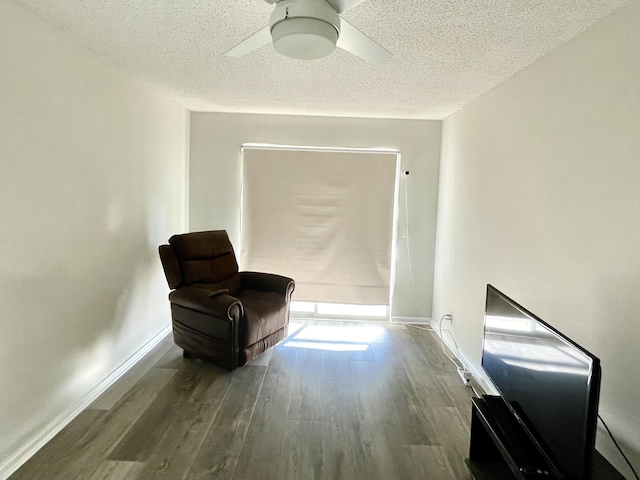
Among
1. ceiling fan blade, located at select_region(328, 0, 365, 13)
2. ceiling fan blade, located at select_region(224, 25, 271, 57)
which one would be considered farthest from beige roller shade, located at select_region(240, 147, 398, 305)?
ceiling fan blade, located at select_region(328, 0, 365, 13)

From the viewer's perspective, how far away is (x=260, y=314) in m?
2.96

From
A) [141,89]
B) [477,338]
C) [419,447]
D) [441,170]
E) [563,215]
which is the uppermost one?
[141,89]

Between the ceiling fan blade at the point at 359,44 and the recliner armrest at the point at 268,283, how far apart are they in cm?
219

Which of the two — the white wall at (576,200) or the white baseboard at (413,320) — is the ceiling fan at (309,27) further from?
the white baseboard at (413,320)

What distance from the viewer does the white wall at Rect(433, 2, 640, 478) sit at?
1493 millimetres

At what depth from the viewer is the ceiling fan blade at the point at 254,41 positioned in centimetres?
160

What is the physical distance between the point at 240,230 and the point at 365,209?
4.71ft

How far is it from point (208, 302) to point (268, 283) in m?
0.82

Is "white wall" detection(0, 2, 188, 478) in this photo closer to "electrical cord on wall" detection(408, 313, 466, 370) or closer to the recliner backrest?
the recliner backrest

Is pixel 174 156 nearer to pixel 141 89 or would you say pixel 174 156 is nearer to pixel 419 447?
pixel 141 89

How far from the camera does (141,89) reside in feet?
9.71

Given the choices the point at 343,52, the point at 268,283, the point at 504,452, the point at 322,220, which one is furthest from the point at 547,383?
the point at 322,220

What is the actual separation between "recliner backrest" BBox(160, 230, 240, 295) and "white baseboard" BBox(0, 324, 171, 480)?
0.71 metres

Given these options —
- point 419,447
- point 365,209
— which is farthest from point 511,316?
point 365,209
